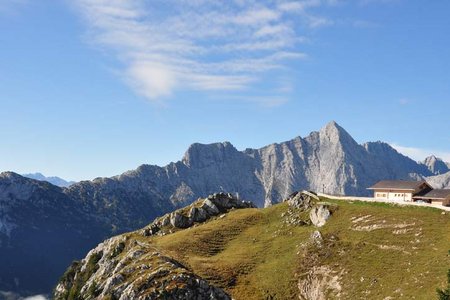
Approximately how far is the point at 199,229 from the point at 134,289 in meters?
35.0

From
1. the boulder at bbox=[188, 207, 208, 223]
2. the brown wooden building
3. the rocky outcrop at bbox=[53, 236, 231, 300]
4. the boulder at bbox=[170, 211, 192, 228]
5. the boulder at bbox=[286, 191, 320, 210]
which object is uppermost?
the brown wooden building

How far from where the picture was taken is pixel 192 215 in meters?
132

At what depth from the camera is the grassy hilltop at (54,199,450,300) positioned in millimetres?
79875

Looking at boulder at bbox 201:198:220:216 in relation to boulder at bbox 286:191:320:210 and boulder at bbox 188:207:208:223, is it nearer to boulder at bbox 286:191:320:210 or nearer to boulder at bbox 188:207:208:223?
boulder at bbox 188:207:208:223

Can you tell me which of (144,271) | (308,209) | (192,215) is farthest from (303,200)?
(144,271)

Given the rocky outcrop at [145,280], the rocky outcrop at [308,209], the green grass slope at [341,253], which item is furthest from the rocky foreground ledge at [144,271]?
Result: the rocky outcrop at [308,209]

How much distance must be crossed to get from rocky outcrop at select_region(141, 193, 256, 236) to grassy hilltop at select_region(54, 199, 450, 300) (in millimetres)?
12287

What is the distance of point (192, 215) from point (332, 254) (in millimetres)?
49474

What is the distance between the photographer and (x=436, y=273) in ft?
247

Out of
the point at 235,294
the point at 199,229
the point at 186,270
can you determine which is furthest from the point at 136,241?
the point at 235,294

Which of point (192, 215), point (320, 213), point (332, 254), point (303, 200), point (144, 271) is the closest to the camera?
point (144, 271)

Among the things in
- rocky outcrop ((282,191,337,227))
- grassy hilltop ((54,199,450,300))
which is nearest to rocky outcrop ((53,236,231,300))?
grassy hilltop ((54,199,450,300))

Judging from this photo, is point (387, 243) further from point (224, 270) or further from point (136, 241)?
point (136, 241)

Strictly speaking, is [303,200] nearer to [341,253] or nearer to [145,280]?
[341,253]
